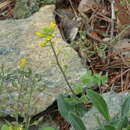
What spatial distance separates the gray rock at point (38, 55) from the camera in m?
2.68

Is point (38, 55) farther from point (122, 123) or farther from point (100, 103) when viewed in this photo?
point (122, 123)

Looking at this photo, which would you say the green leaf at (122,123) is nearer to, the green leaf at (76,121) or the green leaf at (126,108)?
the green leaf at (126,108)

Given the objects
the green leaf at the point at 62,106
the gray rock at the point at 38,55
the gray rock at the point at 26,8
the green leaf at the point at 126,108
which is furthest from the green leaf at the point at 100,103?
the gray rock at the point at 26,8

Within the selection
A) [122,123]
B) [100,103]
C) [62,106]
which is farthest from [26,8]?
[122,123]

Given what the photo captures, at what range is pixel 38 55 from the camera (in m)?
3.04

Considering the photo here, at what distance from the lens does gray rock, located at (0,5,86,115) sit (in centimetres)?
268

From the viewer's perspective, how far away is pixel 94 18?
3.33 metres

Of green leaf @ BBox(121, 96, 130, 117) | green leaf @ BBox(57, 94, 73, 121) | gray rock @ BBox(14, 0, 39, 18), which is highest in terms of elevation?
gray rock @ BBox(14, 0, 39, 18)

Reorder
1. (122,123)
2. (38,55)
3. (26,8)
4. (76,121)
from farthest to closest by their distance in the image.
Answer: (26,8) → (38,55) → (76,121) → (122,123)

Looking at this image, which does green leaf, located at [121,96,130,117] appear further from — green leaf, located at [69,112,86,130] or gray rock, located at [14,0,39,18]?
gray rock, located at [14,0,39,18]

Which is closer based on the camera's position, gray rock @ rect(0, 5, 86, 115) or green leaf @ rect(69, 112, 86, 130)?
green leaf @ rect(69, 112, 86, 130)

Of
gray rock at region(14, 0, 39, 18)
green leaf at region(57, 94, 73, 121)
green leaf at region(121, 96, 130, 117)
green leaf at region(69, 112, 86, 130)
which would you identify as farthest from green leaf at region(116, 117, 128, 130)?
gray rock at region(14, 0, 39, 18)

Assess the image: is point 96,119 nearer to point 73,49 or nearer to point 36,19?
point 73,49

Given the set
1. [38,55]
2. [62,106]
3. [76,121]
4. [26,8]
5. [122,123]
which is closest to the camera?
[122,123]
